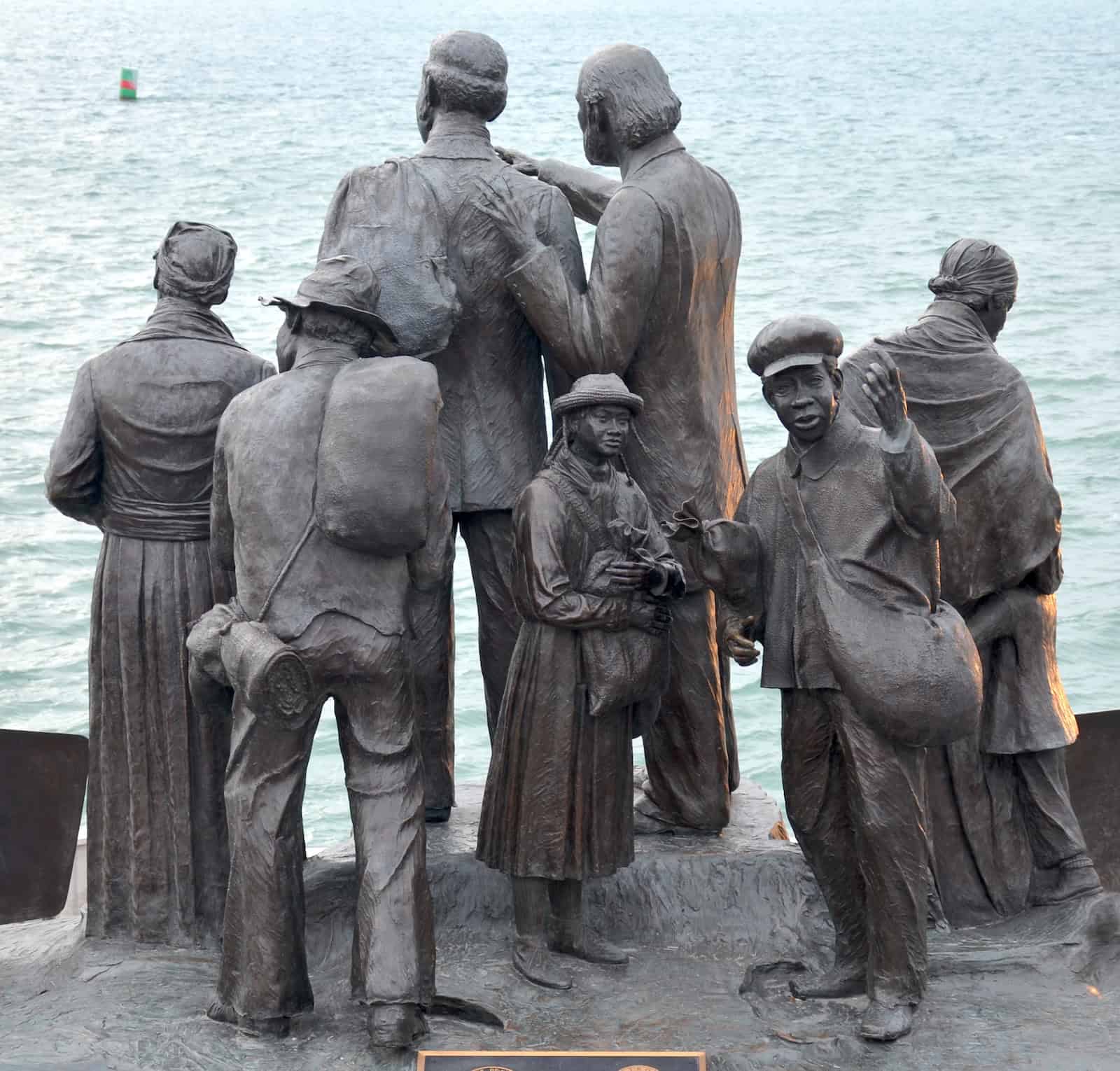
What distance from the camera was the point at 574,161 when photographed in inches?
680

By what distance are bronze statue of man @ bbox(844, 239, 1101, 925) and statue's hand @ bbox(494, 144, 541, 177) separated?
4.61ft

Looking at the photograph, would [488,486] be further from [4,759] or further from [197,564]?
[4,759]

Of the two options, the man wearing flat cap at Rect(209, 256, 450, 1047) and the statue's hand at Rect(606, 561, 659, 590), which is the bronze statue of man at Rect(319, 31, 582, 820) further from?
the statue's hand at Rect(606, 561, 659, 590)

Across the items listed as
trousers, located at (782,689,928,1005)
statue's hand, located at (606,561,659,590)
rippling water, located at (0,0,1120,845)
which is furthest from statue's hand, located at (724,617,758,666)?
rippling water, located at (0,0,1120,845)

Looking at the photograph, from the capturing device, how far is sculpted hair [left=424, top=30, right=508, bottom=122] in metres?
7.60

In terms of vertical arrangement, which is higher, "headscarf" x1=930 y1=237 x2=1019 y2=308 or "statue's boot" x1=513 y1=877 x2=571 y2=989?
"headscarf" x1=930 y1=237 x2=1019 y2=308

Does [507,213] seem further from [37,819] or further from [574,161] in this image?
[574,161]

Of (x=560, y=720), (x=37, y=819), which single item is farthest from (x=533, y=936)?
(x=37, y=819)

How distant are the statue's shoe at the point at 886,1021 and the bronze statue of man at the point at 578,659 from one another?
930 mm

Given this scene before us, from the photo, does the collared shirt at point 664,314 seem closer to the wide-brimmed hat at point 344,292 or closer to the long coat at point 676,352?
the long coat at point 676,352

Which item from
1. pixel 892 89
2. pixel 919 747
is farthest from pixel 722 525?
pixel 892 89

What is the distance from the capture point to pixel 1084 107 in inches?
760

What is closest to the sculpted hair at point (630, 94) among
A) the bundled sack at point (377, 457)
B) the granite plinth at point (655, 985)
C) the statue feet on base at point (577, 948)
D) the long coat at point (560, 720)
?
the long coat at point (560, 720)

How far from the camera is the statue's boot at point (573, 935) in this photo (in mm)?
7359
